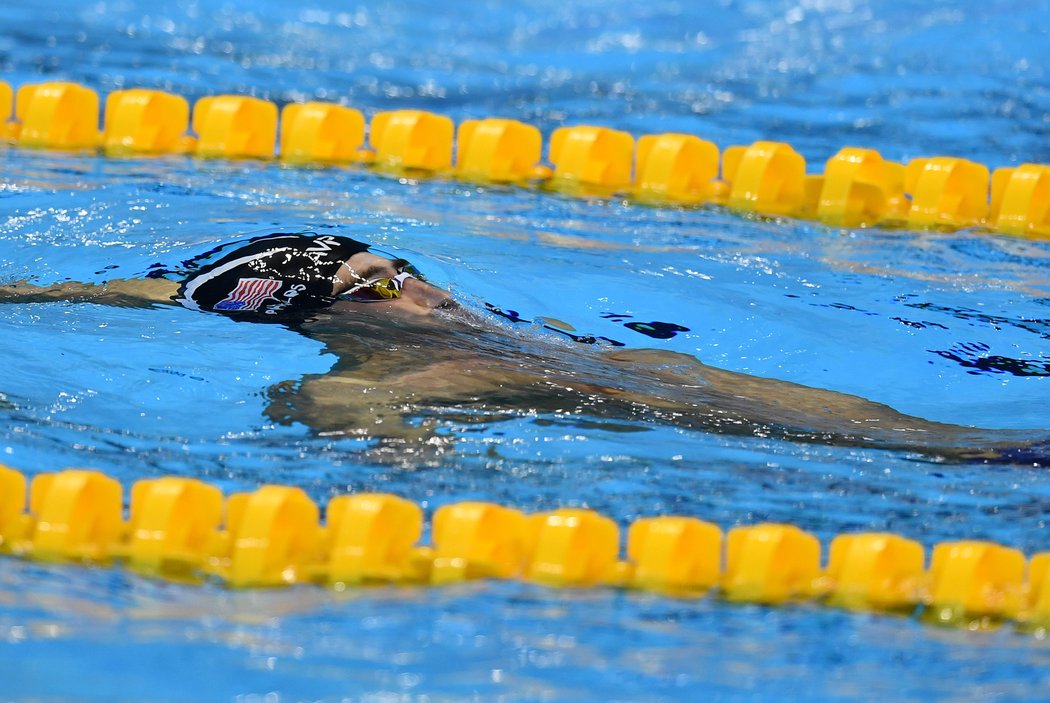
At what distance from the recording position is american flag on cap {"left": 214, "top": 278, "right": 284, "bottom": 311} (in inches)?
177

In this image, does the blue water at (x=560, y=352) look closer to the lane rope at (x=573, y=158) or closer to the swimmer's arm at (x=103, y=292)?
the swimmer's arm at (x=103, y=292)

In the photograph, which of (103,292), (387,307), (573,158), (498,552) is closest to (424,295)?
(387,307)

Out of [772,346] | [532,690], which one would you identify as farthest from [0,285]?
[532,690]

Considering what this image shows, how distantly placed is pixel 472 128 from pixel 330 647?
4643 mm

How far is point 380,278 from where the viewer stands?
454 cm

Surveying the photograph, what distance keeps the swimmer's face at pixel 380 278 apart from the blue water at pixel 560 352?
0.88 feet

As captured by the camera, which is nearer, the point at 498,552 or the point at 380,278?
the point at 498,552

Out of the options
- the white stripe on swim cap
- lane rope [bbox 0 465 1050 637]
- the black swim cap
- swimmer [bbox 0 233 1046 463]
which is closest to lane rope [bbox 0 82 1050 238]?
swimmer [bbox 0 233 1046 463]

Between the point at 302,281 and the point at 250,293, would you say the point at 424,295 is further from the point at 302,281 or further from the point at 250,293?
the point at 250,293

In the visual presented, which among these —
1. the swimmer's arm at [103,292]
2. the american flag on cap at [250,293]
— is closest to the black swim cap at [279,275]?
the american flag on cap at [250,293]

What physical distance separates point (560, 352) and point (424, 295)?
49 centimetres

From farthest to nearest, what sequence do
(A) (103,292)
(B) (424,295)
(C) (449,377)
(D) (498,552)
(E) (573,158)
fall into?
(E) (573,158) < (A) (103,292) < (B) (424,295) < (C) (449,377) < (D) (498,552)

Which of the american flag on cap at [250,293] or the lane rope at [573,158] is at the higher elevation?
the lane rope at [573,158]

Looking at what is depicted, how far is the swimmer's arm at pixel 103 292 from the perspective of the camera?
502 centimetres
